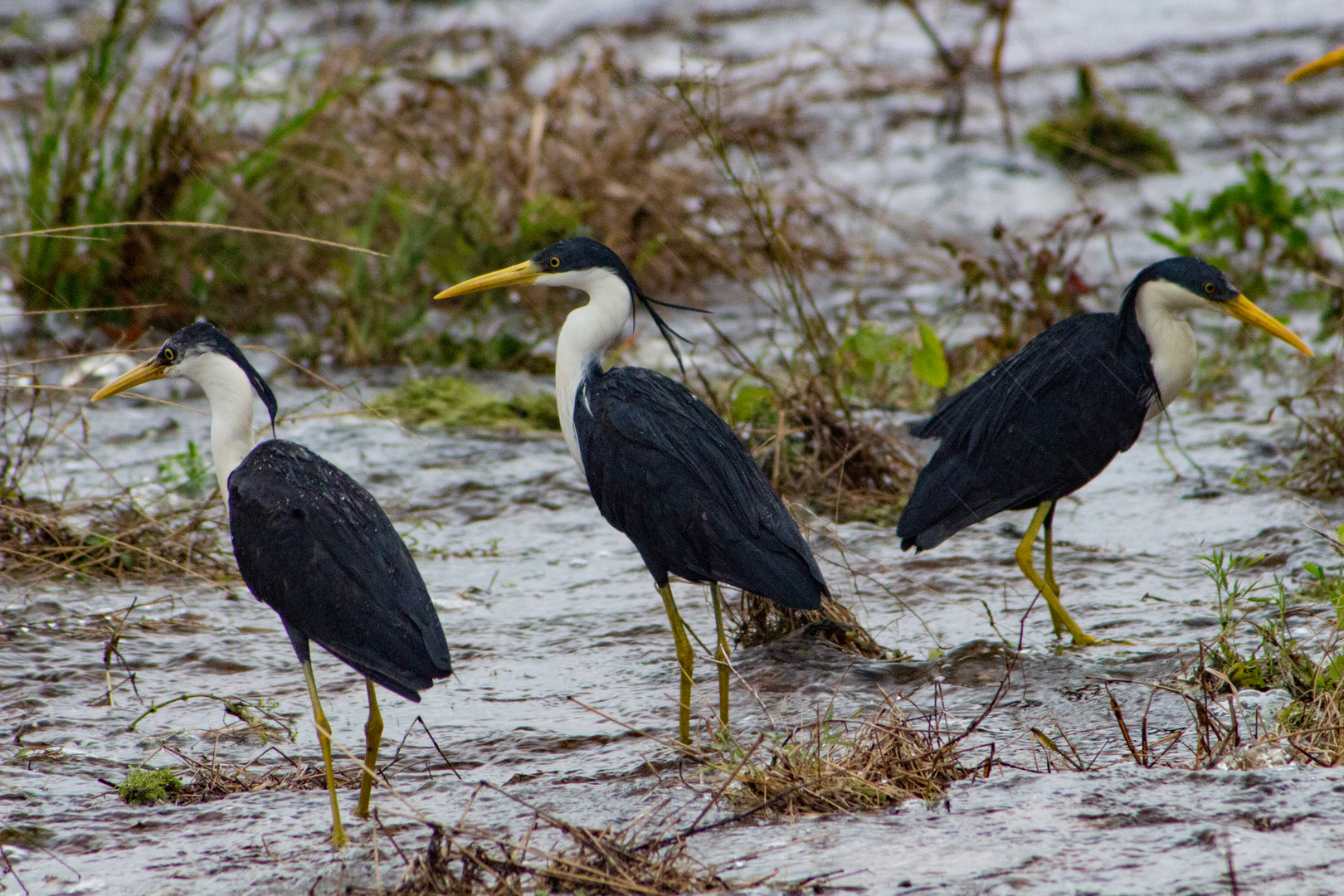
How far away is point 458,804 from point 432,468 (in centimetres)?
299

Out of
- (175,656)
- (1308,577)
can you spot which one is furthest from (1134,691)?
(175,656)

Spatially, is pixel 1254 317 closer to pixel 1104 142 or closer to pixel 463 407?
pixel 463 407

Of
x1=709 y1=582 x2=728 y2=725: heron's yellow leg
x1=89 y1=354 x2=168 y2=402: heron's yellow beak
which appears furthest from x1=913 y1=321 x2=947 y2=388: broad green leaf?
x1=89 y1=354 x2=168 y2=402: heron's yellow beak

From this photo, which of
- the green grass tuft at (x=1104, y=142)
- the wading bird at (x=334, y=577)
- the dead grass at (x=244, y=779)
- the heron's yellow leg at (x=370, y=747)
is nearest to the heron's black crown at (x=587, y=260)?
the wading bird at (x=334, y=577)

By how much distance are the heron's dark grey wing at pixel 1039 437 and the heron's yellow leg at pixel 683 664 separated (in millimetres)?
877

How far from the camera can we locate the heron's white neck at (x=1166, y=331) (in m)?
4.52

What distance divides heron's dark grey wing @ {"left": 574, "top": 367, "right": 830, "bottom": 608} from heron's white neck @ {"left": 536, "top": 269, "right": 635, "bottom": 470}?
11cm

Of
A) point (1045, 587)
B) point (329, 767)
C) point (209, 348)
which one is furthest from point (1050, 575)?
point (209, 348)

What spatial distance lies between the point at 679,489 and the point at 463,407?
311 centimetres

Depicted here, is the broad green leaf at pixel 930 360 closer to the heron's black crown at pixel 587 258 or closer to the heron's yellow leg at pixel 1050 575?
the heron's yellow leg at pixel 1050 575

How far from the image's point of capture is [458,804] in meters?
3.29

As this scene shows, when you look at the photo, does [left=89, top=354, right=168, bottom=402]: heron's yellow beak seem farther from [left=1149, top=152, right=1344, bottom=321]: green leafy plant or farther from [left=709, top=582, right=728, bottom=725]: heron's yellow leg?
[left=1149, top=152, right=1344, bottom=321]: green leafy plant

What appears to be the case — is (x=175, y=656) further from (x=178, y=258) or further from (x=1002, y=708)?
(x=178, y=258)

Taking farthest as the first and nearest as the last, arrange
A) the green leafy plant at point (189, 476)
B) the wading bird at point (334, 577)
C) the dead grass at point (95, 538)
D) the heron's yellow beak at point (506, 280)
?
the green leafy plant at point (189, 476)
the dead grass at point (95, 538)
the heron's yellow beak at point (506, 280)
the wading bird at point (334, 577)
